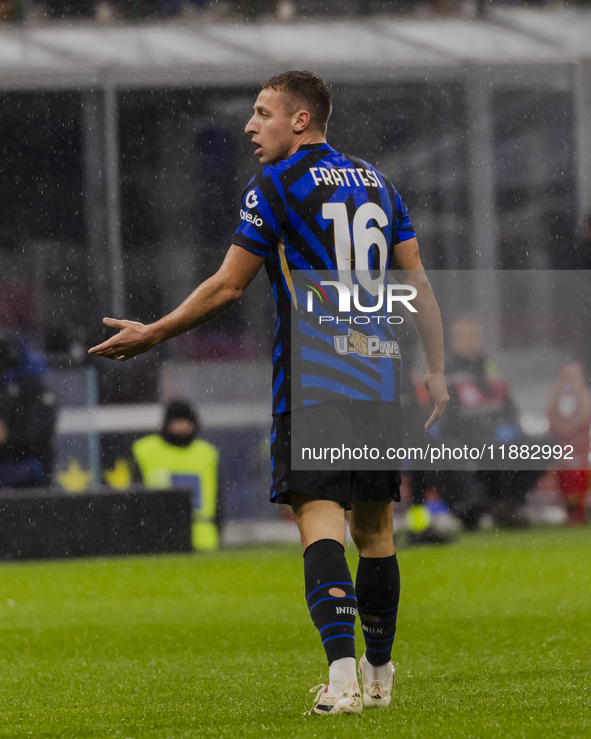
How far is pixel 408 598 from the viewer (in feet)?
15.3

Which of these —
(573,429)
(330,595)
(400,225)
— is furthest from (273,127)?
(573,429)

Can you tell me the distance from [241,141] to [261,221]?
7.66 meters

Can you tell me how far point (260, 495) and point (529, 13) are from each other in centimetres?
522

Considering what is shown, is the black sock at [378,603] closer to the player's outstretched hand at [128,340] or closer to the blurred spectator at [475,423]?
the player's outstretched hand at [128,340]

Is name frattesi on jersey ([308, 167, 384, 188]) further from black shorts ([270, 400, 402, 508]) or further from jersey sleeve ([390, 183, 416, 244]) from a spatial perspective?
black shorts ([270, 400, 402, 508])

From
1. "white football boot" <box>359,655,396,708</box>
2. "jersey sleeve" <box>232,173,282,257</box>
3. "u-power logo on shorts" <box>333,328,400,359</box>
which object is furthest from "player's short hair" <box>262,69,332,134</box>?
"white football boot" <box>359,655,396,708</box>

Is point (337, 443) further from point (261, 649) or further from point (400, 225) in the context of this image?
point (261, 649)

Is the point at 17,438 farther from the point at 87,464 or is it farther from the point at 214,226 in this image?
the point at 214,226

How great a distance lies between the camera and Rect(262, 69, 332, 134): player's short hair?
102 inches

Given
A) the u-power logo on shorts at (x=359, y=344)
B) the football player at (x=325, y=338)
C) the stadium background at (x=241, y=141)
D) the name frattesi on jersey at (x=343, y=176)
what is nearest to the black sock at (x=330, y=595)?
the football player at (x=325, y=338)

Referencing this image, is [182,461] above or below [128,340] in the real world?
below

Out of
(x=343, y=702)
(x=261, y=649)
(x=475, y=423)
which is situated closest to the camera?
(x=343, y=702)

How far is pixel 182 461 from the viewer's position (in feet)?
24.5

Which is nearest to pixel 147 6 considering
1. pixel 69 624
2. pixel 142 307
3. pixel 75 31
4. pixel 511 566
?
pixel 75 31
